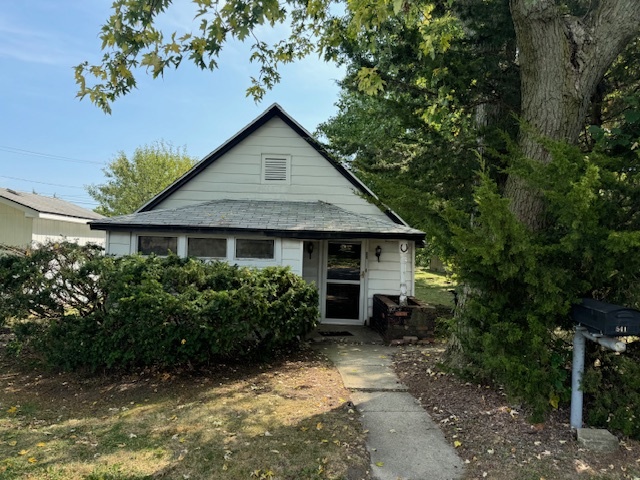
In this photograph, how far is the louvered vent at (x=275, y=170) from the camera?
10961 mm

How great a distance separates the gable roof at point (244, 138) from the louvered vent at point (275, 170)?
0.88 metres

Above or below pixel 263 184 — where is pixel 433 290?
below

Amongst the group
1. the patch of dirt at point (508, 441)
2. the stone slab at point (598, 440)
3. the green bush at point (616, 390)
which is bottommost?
the patch of dirt at point (508, 441)

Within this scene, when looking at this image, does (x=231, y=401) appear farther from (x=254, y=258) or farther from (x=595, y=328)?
(x=254, y=258)

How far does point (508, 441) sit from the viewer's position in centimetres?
369

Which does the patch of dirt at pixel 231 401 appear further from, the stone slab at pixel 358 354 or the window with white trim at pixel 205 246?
the window with white trim at pixel 205 246

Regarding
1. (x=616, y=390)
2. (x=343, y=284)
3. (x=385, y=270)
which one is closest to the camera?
(x=616, y=390)

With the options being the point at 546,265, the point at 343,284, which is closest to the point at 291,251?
the point at 343,284

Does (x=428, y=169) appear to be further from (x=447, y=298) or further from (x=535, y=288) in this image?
(x=447, y=298)

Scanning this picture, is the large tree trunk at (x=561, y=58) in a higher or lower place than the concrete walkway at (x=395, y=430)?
higher

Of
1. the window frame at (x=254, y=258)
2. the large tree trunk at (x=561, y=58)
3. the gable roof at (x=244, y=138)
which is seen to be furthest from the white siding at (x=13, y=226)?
the large tree trunk at (x=561, y=58)

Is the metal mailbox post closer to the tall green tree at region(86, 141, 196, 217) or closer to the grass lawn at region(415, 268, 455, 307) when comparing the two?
the grass lawn at region(415, 268, 455, 307)

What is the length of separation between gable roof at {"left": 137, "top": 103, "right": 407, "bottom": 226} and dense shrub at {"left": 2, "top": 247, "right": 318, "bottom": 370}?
4.76m

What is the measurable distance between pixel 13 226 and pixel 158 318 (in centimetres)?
1727
